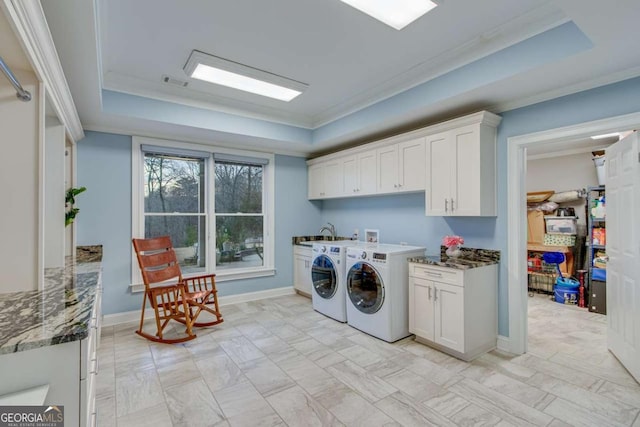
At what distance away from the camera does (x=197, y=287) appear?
4.23 m

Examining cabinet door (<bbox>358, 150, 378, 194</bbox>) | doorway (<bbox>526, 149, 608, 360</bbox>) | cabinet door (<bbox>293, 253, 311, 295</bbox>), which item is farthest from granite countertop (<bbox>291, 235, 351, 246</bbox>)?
doorway (<bbox>526, 149, 608, 360</bbox>)

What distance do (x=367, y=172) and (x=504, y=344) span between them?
94.5 inches

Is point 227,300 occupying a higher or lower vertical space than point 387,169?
lower

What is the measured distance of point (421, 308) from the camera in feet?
10.2

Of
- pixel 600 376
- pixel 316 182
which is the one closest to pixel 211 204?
pixel 316 182

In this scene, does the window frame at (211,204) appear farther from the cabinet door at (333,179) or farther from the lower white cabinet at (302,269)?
the cabinet door at (333,179)

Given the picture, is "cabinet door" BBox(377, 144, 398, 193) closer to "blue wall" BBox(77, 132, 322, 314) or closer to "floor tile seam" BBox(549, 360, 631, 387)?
"floor tile seam" BBox(549, 360, 631, 387)

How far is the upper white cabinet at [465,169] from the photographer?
2900 millimetres

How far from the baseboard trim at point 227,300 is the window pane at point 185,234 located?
1.90 ft

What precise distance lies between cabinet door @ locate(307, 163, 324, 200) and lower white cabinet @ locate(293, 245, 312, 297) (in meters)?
0.88

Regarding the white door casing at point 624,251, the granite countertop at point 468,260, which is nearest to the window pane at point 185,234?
the granite countertop at point 468,260

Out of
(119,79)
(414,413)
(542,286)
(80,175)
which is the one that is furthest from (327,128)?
(542,286)

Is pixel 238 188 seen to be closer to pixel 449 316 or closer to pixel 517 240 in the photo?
pixel 449 316

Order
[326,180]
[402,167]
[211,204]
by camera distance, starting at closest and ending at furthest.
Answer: [402,167] < [211,204] < [326,180]
